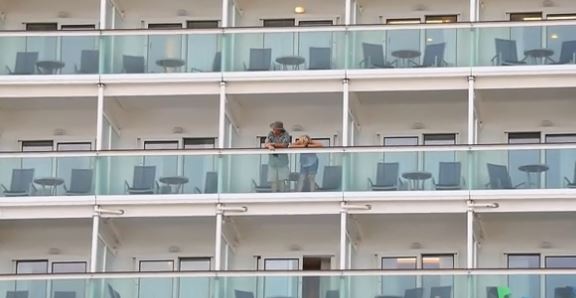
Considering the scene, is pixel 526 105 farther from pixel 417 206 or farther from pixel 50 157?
pixel 50 157

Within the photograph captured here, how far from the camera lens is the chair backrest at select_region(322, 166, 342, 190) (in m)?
47.1

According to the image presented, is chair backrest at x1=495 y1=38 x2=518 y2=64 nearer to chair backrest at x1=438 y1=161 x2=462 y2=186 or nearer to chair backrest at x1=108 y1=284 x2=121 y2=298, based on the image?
chair backrest at x1=438 y1=161 x2=462 y2=186

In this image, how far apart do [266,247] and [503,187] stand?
505 centimetres

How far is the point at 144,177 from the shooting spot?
47.7m

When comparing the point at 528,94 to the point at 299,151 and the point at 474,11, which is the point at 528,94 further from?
the point at 299,151

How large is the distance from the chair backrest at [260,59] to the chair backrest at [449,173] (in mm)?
4172

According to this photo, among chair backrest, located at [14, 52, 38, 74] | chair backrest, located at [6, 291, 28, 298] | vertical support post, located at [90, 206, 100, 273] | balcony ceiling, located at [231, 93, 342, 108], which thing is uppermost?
chair backrest, located at [14, 52, 38, 74]

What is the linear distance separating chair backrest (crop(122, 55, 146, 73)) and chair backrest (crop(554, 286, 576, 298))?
9.75 meters

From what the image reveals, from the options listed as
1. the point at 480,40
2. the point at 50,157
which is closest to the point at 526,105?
the point at 480,40

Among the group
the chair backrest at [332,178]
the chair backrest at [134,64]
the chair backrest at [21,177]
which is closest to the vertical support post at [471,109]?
the chair backrest at [332,178]

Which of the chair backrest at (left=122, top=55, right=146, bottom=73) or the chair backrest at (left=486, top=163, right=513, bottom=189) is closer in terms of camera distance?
the chair backrest at (left=486, top=163, right=513, bottom=189)

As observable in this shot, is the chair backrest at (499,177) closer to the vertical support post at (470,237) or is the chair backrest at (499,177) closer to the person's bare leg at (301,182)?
the vertical support post at (470,237)

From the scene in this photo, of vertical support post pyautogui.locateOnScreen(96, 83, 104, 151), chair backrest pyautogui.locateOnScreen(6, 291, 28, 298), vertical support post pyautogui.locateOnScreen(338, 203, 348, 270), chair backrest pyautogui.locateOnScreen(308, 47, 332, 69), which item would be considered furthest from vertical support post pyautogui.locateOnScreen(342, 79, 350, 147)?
chair backrest pyautogui.locateOnScreen(6, 291, 28, 298)

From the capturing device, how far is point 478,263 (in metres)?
47.8
